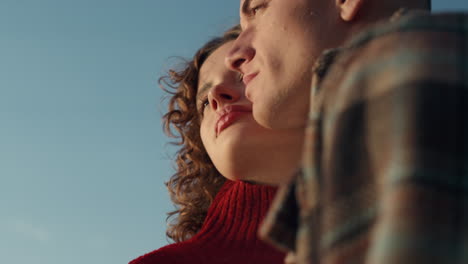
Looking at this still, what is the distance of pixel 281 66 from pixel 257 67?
0.04 m

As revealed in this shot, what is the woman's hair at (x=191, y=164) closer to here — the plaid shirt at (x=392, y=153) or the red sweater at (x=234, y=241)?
the red sweater at (x=234, y=241)

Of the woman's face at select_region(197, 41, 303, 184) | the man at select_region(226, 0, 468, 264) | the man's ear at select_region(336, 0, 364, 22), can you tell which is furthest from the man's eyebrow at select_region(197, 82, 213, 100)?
the man at select_region(226, 0, 468, 264)

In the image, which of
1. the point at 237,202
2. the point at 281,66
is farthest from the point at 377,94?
the point at 237,202

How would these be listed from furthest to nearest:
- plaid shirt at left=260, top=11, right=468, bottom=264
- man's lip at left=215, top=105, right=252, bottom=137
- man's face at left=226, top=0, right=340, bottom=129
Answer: man's lip at left=215, top=105, right=252, bottom=137 → man's face at left=226, top=0, right=340, bottom=129 → plaid shirt at left=260, top=11, right=468, bottom=264

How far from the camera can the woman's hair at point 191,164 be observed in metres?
2.05

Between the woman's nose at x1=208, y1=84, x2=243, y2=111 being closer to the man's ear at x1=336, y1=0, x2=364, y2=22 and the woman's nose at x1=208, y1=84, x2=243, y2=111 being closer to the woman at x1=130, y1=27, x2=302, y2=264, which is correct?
the woman at x1=130, y1=27, x2=302, y2=264

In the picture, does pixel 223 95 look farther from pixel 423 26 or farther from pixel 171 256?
pixel 423 26

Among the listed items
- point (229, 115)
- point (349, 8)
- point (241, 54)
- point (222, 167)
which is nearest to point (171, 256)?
point (222, 167)

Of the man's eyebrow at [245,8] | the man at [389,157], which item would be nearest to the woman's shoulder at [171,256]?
the man's eyebrow at [245,8]

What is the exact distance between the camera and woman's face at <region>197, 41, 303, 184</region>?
1.39m

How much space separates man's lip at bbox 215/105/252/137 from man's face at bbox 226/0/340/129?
11.7 inches

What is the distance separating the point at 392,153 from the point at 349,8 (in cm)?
76

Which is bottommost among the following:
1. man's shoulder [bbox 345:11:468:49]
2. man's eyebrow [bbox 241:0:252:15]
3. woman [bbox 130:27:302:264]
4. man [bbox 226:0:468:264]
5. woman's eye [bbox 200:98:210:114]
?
man [bbox 226:0:468:264]

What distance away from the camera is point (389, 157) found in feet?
1.34
